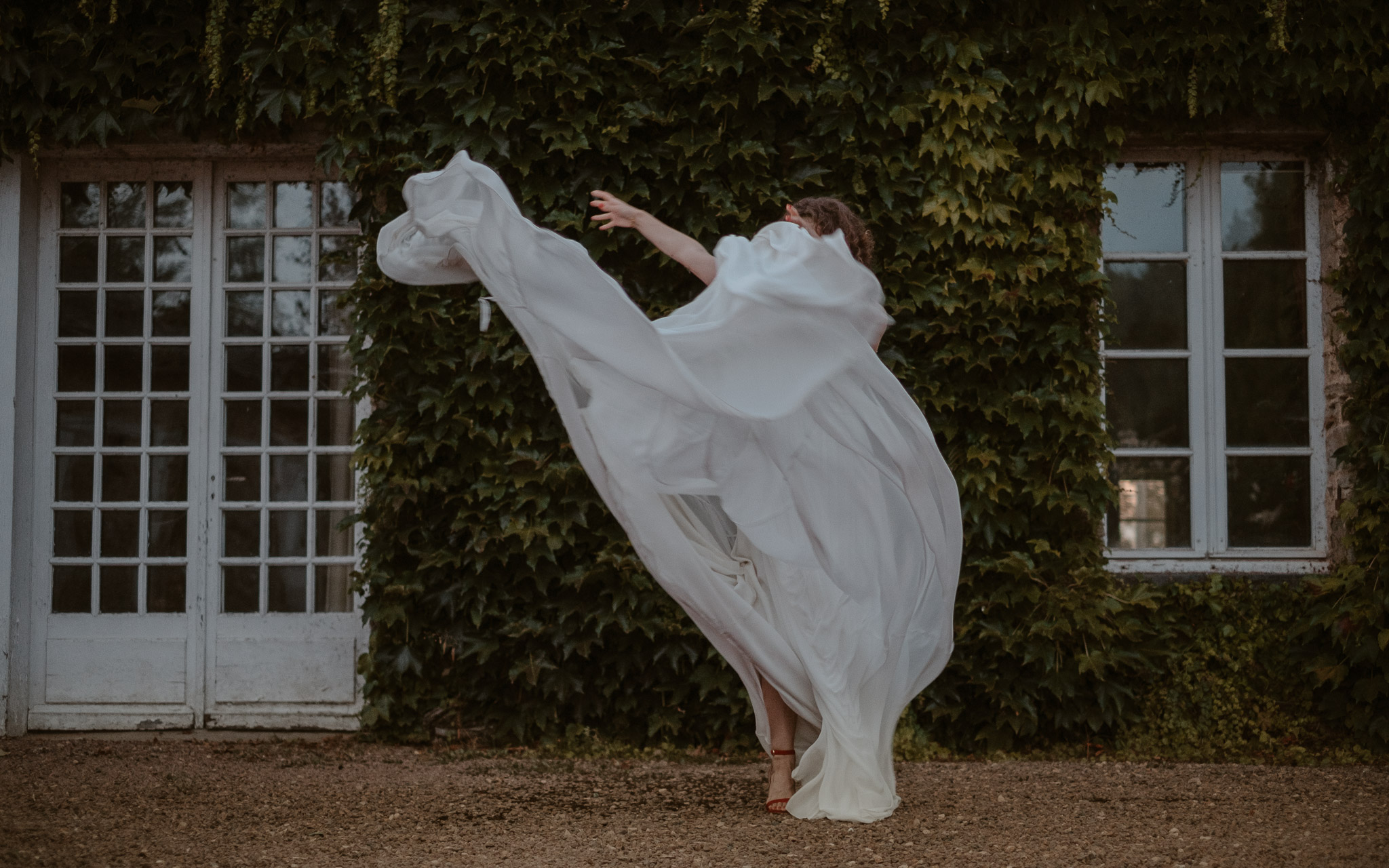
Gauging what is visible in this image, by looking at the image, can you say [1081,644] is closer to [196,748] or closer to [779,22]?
[779,22]

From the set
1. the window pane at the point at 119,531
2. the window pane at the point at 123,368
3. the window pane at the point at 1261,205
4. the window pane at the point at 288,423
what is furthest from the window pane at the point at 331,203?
the window pane at the point at 1261,205

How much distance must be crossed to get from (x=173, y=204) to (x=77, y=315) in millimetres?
750

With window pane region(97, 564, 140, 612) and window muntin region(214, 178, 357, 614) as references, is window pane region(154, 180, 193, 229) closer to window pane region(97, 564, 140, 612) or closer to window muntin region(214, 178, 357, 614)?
window muntin region(214, 178, 357, 614)

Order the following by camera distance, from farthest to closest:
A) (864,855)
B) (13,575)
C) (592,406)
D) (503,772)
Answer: (13,575)
(503,772)
(592,406)
(864,855)

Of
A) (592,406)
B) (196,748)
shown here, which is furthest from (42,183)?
(592,406)

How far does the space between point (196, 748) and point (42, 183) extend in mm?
2969

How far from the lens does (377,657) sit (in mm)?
5309

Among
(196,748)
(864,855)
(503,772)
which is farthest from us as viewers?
(196,748)

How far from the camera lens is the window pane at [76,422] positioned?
5738mm

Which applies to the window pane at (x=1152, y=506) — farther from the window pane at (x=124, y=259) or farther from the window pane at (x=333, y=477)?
the window pane at (x=124, y=259)

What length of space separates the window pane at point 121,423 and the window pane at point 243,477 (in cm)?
51

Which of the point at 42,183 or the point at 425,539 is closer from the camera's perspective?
the point at 425,539

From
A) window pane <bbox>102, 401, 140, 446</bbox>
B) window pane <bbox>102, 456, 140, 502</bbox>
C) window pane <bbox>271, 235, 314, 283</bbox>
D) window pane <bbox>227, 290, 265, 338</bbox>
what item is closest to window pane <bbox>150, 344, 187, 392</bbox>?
window pane <bbox>102, 401, 140, 446</bbox>

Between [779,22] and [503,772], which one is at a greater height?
[779,22]
